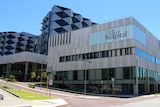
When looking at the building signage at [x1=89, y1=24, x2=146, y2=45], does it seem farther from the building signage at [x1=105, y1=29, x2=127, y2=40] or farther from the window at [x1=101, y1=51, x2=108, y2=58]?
the window at [x1=101, y1=51, x2=108, y2=58]

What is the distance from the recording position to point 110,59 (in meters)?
49.4

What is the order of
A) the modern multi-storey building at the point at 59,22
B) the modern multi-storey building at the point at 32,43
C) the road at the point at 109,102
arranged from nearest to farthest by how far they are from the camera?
1. the road at the point at 109,102
2. the modern multi-storey building at the point at 32,43
3. the modern multi-storey building at the point at 59,22

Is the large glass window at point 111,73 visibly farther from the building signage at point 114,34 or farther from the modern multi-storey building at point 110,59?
the building signage at point 114,34

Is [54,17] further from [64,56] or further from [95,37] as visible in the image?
[95,37]

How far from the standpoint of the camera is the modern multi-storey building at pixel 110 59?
46.4 m

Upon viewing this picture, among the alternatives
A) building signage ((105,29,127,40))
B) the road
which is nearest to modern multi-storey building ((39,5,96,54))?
building signage ((105,29,127,40))

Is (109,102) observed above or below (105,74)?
below

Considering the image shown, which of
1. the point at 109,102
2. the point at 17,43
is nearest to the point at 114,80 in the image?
the point at 109,102

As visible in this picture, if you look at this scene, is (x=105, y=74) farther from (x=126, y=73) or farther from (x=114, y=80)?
(x=126, y=73)

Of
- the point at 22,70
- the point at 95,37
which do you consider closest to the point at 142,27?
the point at 95,37

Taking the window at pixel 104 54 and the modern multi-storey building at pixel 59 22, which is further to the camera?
the modern multi-storey building at pixel 59 22

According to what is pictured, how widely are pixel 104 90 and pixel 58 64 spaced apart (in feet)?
67.8

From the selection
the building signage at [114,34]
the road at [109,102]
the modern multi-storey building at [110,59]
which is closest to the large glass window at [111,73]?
the modern multi-storey building at [110,59]

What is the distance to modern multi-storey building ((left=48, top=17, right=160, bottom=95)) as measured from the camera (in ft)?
152
